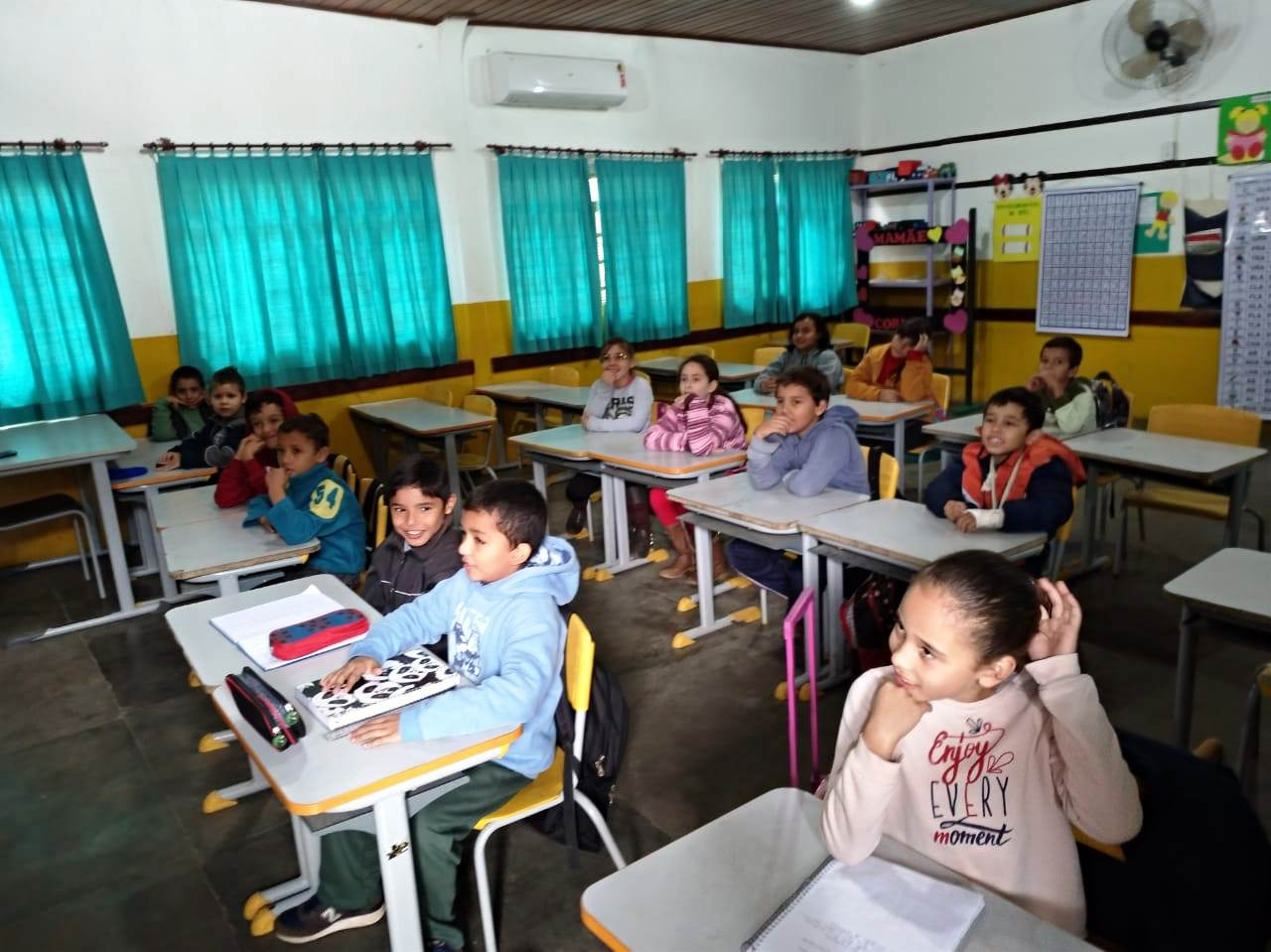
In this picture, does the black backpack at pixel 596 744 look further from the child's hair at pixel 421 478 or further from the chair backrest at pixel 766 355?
the chair backrest at pixel 766 355

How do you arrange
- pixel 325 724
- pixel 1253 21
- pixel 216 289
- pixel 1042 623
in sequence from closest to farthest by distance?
pixel 1042 623 → pixel 325 724 → pixel 216 289 → pixel 1253 21

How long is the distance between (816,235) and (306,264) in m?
4.59

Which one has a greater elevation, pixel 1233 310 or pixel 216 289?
pixel 216 289

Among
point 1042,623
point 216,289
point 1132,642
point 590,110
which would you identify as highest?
point 590,110

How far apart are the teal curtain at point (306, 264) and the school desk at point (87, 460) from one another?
1.05 m

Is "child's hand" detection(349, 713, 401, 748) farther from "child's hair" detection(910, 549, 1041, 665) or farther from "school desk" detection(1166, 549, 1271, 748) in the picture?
"school desk" detection(1166, 549, 1271, 748)

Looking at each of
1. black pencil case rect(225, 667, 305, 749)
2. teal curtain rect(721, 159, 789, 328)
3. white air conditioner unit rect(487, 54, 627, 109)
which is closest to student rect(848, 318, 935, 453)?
teal curtain rect(721, 159, 789, 328)

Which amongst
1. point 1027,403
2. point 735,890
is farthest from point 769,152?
point 735,890

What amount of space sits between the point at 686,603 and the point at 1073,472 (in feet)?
5.46

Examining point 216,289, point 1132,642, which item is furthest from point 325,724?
point 216,289

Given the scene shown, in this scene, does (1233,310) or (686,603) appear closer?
(686,603)

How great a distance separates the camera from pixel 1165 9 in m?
6.16

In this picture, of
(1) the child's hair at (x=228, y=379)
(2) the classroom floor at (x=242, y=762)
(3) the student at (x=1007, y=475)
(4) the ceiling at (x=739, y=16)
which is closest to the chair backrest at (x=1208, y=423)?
(2) the classroom floor at (x=242, y=762)

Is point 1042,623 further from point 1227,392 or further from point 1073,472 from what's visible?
point 1227,392
